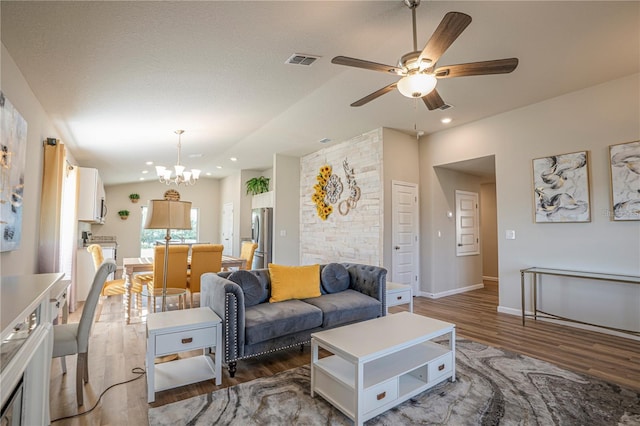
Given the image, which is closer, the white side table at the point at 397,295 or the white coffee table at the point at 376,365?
the white coffee table at the point at 376,365

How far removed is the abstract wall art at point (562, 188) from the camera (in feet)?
12.7

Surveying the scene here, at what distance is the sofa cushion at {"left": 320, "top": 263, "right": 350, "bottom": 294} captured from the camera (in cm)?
371

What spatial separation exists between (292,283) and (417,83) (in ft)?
7.28

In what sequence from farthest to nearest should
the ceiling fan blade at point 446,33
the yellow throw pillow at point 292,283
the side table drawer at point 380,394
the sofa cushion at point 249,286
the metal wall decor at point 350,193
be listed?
the metal wall decor at point 350,193, the yellow throw pillow at point 292,283, the sofa cushion at point 249,286, the side table drawer at point 380,394, the ceiling fan blade at point 446,33

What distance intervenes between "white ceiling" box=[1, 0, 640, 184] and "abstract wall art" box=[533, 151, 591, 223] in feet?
2.85

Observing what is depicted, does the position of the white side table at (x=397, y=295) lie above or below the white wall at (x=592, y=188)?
below

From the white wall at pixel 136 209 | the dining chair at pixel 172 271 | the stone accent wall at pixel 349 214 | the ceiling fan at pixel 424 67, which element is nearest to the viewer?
the ceiling fan at pixel 424 67

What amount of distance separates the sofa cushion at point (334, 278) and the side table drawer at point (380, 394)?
168 centimetres

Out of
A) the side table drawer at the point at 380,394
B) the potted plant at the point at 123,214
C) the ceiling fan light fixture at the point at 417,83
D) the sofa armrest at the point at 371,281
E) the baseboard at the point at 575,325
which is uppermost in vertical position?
the ceiling fan light fixture at the point at 417,83

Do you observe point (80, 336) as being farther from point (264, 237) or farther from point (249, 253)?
point (264, 237)

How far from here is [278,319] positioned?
2795mm

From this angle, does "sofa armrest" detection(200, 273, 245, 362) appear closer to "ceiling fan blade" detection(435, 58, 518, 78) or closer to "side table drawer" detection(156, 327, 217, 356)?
"side table drawer" detection(156, 327, 217, 356)

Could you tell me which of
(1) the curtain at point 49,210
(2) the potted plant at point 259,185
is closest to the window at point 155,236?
(2) the potted plant at point 259,185

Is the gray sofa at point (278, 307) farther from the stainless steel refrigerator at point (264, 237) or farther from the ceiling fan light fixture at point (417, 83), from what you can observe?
the stainless steel refrigerator at point (264, 237)
